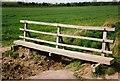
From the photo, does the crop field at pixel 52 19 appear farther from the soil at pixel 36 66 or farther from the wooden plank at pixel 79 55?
the wooden plank at pixel 79 55

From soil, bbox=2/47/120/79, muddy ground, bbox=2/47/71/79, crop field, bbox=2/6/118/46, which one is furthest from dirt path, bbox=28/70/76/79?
crop field, bbox=2/6/118/46

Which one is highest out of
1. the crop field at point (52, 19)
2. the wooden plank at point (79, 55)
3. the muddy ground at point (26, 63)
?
the wooden plank at point (79, 55)

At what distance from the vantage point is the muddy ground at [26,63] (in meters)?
9.84

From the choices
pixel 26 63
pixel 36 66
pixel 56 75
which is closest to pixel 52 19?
pixel 26 63

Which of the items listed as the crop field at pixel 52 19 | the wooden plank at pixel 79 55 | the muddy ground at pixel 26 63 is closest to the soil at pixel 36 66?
the muddy ground at pixel 26 63

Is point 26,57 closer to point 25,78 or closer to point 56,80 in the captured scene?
point 25,78

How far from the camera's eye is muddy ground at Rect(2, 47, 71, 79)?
9844 millimetres

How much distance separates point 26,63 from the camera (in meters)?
10.9

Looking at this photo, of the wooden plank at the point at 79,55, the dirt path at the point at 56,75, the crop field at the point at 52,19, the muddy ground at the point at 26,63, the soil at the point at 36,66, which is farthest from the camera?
the crop field at the point at 52,19

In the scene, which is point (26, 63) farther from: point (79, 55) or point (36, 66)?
point (79, 55)

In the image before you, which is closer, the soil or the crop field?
the soil

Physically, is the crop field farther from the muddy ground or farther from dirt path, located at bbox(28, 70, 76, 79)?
dirt path, located at bbox(28, 70, 76, 79)

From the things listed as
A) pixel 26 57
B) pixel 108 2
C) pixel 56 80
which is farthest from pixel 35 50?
pixel 108 2

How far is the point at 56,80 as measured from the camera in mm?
8695
